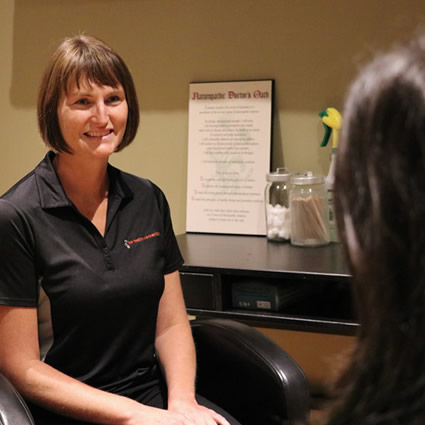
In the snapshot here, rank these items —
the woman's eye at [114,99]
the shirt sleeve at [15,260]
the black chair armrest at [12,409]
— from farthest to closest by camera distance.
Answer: the woman's eye at [114,99] < the shirt sleeve at [15,260] < the black chair armrest at [12,409]

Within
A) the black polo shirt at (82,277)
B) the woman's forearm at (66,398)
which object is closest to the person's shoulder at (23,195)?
the black polo shirt at (82,277)

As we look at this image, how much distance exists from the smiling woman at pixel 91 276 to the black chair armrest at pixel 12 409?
0.37ft

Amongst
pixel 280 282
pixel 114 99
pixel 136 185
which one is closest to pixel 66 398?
pixel 136 185

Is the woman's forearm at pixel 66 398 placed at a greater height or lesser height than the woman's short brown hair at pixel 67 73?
lesser

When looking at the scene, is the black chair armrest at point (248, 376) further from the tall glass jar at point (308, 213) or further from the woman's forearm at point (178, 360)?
the tall glass jar at point (308, 213)

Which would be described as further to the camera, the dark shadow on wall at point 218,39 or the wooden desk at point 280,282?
the dark shadow on wall at point 218,39

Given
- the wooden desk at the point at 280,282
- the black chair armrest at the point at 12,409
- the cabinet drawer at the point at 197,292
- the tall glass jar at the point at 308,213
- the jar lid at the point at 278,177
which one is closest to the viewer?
the black chair armrest at the point at 12,409

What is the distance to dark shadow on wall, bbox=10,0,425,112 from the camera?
2557 mm

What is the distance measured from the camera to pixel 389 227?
1.88 feet

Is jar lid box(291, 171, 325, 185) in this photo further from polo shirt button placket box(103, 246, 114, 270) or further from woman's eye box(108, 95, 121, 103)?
polo shirt button placket box(103, 246, 114, 270)

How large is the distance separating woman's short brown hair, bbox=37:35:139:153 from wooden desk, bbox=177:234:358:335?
0.72 meters

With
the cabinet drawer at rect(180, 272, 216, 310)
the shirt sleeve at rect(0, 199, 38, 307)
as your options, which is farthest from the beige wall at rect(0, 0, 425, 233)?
the shirt sleeve at rect(0, 199, 38, 307)

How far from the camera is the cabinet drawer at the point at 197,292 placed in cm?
218

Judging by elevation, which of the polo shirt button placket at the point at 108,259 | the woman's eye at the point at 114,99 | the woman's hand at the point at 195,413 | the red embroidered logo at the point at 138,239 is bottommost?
the woman's hand at the point at 195,413
